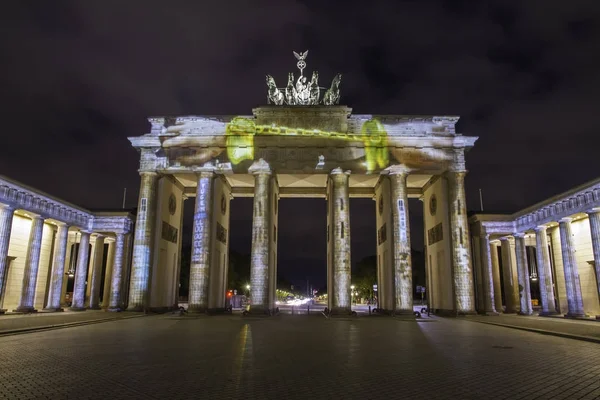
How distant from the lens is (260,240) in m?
35.2

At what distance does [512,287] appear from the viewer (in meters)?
38.7

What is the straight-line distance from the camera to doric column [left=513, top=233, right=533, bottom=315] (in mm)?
35906

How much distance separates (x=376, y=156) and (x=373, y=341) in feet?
77.2

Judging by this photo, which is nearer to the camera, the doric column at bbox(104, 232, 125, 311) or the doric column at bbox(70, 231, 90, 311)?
the doric column at bbox(104, 232, 125, 311)

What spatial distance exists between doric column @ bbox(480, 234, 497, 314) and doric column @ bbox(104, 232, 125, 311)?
107 feet

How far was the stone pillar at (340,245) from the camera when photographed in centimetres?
3384

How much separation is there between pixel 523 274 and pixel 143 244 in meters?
34.3

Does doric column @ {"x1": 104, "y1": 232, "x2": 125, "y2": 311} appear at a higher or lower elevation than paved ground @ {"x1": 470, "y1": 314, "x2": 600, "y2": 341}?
higher

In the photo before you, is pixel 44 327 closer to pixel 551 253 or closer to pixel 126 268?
pixel 126 268

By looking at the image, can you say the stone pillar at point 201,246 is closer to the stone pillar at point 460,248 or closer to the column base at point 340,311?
the column base at point 340,311

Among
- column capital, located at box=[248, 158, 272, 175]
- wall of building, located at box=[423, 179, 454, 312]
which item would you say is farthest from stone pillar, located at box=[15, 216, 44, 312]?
wall of building, located at box=[423, 179, 454, 312]

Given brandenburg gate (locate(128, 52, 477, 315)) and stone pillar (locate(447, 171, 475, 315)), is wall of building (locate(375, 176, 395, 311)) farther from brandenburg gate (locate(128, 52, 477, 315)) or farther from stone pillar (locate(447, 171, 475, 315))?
stone pillar (locate(447, 171, 475, 315))

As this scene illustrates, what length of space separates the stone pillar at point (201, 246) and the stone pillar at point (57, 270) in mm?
11582

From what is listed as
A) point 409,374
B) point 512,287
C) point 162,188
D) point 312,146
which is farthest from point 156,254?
point 512,287
